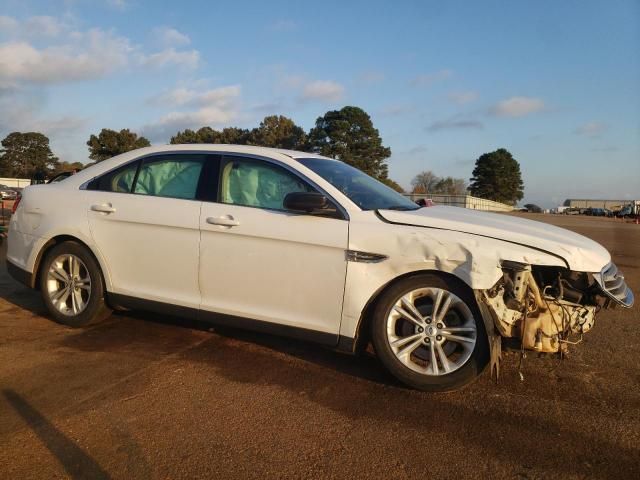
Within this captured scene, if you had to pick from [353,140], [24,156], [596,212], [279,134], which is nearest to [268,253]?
[353,140]

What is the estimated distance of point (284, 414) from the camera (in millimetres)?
2912

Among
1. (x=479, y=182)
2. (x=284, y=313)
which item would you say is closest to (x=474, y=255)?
(x=284, y=313)

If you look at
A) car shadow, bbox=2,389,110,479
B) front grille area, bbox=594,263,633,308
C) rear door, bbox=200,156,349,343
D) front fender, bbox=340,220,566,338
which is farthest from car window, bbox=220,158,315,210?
front grille area, bbox=594,263,633,308

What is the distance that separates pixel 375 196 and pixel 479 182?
9654cm

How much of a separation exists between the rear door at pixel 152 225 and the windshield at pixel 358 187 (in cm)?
100

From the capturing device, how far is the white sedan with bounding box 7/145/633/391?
3.19m

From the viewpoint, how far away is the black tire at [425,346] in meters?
3.17

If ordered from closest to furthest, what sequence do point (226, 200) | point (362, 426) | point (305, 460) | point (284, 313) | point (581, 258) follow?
point (305, 460) < point (362, 426) < point (581, 258) < point (284, 313) < point (226, 200)

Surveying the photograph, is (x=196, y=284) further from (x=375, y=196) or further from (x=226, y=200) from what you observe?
(x=375, y=196)

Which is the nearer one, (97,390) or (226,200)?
(97,390)

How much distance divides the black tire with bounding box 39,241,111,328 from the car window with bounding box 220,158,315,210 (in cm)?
144

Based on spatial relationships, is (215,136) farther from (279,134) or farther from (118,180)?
(118,180)

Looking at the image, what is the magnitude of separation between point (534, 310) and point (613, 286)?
0.59 m

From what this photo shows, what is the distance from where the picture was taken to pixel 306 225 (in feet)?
11.5
